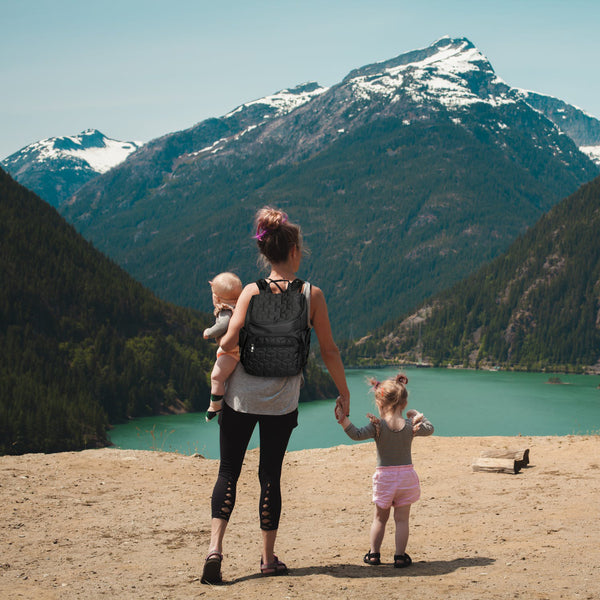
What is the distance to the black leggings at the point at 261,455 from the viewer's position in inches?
324

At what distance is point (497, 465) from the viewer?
51.8 ft

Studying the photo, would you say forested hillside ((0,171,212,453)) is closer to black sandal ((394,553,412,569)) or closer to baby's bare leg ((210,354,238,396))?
black sandal ((394,553,412,569))

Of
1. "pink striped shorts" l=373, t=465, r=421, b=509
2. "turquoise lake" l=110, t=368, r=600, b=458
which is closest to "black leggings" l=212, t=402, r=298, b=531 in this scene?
"pink striped shorts" l=373, t=465, r=421, b=509

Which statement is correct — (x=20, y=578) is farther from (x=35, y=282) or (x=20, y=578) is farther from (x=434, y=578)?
(x=35, y=282)

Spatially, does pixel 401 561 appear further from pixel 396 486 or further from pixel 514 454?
pixel 514 454

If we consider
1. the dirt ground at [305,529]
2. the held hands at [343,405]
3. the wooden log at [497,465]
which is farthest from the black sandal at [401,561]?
the wooden log at [497,465]

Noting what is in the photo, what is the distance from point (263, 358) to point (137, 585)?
2705 millimetres

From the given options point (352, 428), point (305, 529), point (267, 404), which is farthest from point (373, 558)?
point (305, 529)

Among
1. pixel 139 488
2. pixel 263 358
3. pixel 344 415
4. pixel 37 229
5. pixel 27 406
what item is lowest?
pixel 27 406

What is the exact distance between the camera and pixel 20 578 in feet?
28.6

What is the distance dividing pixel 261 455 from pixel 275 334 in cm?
137

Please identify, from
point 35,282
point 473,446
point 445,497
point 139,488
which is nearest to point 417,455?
point 473,446

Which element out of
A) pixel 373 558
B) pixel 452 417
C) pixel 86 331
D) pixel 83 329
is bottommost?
pixel 452 417

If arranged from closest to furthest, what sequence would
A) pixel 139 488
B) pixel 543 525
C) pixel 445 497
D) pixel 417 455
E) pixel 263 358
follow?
pixel 263 358 < pixel 543 525 < pixel 445 497 < pixel 139 488 < pixel 417 455
